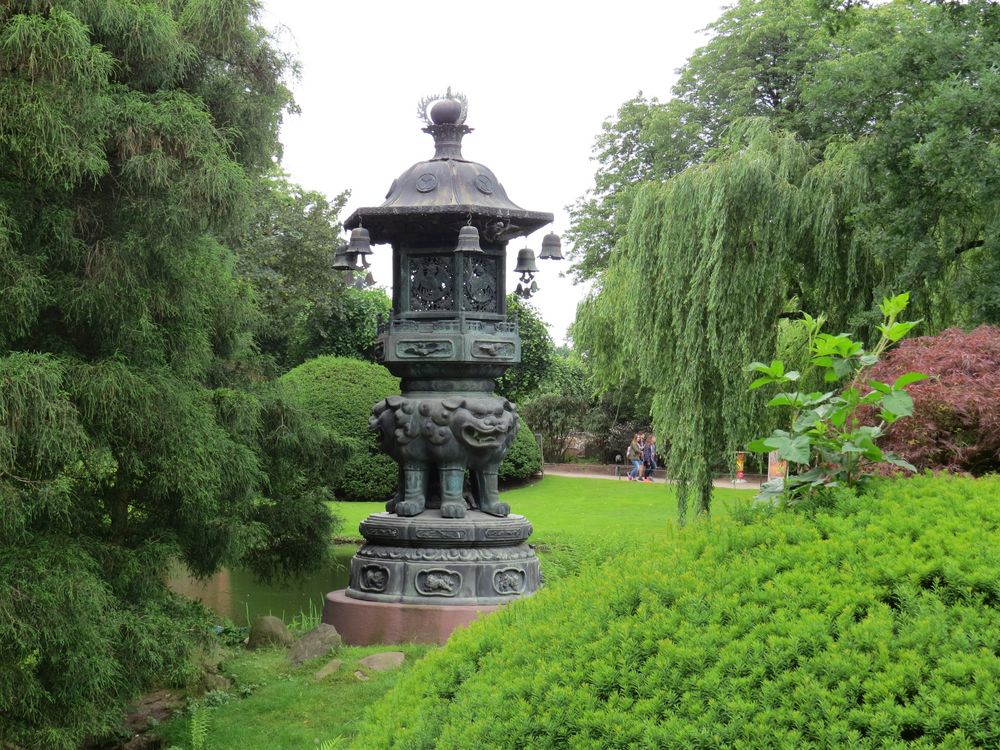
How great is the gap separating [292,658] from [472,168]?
461 centimetres

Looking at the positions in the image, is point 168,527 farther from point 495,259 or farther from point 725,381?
point 725,381

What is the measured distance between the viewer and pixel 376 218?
955cm

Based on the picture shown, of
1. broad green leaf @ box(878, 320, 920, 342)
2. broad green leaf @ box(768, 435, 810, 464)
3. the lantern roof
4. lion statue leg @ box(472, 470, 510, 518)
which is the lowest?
lion statue leg @ box(472, 470, 510, 518)

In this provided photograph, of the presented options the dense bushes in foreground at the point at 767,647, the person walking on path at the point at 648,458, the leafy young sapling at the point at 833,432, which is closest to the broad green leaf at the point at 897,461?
the leafy young sapling at the point at 833,432

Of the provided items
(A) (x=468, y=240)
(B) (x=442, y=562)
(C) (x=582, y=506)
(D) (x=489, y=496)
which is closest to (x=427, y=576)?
(B) (x=442, y=562)

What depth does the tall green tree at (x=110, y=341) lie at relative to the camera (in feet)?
19.5

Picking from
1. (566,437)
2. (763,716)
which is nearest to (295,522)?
(763,716)

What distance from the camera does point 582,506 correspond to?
2134 centimetres

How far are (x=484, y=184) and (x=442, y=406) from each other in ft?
6.86

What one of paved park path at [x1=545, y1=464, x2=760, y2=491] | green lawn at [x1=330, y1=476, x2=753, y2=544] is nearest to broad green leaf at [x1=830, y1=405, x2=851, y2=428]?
green lawn at [x1=330, y1=476, x2=753, y2=544]

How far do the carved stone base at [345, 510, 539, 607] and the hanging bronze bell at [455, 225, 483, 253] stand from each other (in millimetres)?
2343

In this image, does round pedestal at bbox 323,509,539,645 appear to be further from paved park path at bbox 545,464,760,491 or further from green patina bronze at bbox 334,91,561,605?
paved park path at bbox 545,464,760,491

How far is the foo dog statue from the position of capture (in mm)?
9453

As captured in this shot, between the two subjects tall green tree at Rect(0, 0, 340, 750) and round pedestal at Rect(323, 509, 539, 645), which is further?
round pedestal at Rect(323, 509, 539, 645)
